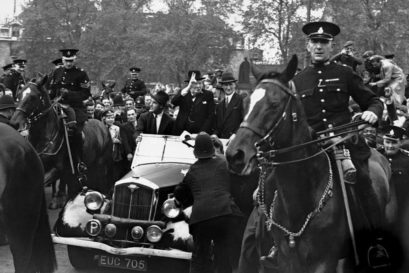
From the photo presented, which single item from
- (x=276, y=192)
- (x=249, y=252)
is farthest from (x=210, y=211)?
(x=276, y=192)

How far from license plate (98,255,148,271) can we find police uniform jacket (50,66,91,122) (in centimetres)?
→ 555

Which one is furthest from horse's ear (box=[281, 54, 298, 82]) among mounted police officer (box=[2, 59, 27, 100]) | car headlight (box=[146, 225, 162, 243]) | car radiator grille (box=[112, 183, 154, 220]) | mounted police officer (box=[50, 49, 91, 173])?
mounted police officer (box=[2, 59, 27, 100])

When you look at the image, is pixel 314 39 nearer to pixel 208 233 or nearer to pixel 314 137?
pixel 314 137

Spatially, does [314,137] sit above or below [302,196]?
above

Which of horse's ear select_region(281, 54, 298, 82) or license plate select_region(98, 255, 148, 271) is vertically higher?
horse's ear select_region(281, 54, 298, 82)

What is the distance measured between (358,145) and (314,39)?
1.14 m

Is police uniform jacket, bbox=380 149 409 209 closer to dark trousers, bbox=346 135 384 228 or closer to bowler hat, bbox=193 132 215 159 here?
dark trousers, bbox=346 135 384 228

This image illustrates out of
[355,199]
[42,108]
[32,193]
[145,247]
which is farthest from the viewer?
[42,108]

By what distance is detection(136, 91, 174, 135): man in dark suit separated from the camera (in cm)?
1267

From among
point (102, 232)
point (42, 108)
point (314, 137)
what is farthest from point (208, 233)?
point (42, 108)

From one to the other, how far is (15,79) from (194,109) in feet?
32.5

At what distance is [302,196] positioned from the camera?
6.12m

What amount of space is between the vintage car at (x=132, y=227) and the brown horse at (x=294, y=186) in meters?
2.38

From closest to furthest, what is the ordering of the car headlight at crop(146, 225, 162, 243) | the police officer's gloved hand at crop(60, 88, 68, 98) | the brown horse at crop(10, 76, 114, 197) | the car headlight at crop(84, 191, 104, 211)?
the car headlight at crop(146, 225, 162, 243), the car headlight at crop(84, 191, 104, 211), the brown horse at crop(10, 76, 114, 197), the police officer's gloved hand at crop(60, 88, 68, 98)
